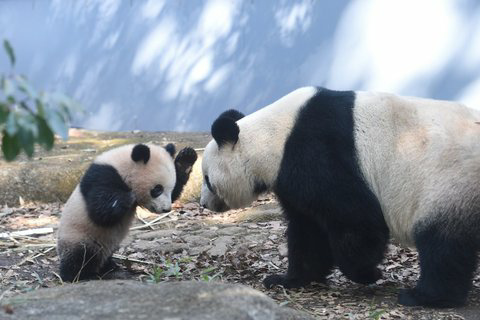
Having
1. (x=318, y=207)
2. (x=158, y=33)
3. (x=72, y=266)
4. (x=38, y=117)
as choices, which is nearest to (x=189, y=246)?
(x=72, y=266)

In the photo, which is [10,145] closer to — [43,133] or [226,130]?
[43,133]

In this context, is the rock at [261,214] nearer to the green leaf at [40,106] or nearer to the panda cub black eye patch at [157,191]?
the panda cub black eye patch at [157,191]

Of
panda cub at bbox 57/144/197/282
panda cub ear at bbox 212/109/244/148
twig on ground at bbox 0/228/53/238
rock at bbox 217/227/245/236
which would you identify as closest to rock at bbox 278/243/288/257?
rock at bbox 217/227/245/236

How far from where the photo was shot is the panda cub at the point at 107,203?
5262 millimetres

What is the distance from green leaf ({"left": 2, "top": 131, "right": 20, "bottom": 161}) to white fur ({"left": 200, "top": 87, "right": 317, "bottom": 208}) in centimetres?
313

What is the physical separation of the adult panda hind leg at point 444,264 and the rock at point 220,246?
2.17 metres

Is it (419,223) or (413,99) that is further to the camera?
(413,99)

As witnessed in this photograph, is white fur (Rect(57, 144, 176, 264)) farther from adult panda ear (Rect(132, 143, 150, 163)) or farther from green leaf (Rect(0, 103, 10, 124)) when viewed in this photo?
green leaf (Rect(0, 103, 10, 124))

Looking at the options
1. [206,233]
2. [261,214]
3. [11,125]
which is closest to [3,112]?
[11,125]

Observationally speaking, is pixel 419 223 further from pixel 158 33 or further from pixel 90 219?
pixel 158 33

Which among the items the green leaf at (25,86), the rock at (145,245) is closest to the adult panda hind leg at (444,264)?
the rock at (145,245)

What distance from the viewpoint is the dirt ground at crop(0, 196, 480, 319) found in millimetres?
4859

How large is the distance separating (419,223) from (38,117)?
324cm

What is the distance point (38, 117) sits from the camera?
192 cm
